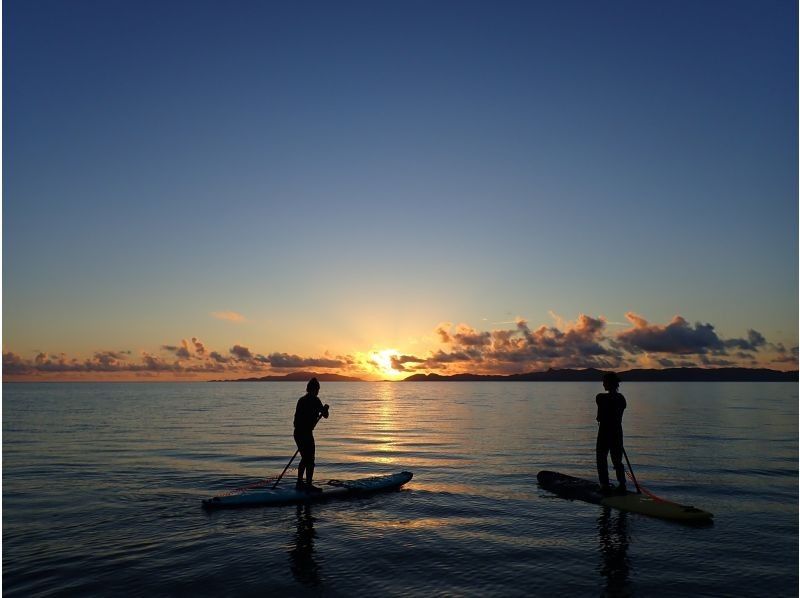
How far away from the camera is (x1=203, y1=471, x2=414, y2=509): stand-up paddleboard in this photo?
51.1ft

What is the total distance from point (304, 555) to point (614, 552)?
247 inches

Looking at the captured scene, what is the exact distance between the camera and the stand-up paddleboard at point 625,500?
14.1m

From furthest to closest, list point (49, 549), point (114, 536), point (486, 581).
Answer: point (114, 536) → point (49, 549) → point (486, 581)

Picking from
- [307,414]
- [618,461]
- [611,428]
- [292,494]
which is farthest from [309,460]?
[618,461]

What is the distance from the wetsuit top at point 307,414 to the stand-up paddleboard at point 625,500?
7.75 meters

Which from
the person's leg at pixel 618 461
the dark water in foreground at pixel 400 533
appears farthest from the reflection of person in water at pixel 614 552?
the person's leg at pixel 618 461

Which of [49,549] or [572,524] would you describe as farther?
[572,524]

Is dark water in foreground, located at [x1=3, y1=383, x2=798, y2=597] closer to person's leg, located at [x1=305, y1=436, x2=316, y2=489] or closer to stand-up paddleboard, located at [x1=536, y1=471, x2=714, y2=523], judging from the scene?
stand-up paddleboard, located at [x1=536, y1=471, x2=714, y2=523]

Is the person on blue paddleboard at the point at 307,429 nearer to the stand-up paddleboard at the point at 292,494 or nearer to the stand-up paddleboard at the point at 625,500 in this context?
the stand-up paddleboard at the point at 292,494

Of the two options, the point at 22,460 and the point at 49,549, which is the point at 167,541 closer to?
the point at 49,549

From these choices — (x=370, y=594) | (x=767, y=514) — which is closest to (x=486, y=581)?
(x=370, y=594)

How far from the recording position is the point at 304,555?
1146 centimetres

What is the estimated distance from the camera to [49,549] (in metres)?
12.2

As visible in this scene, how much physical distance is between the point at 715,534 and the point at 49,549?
14.8 meters
